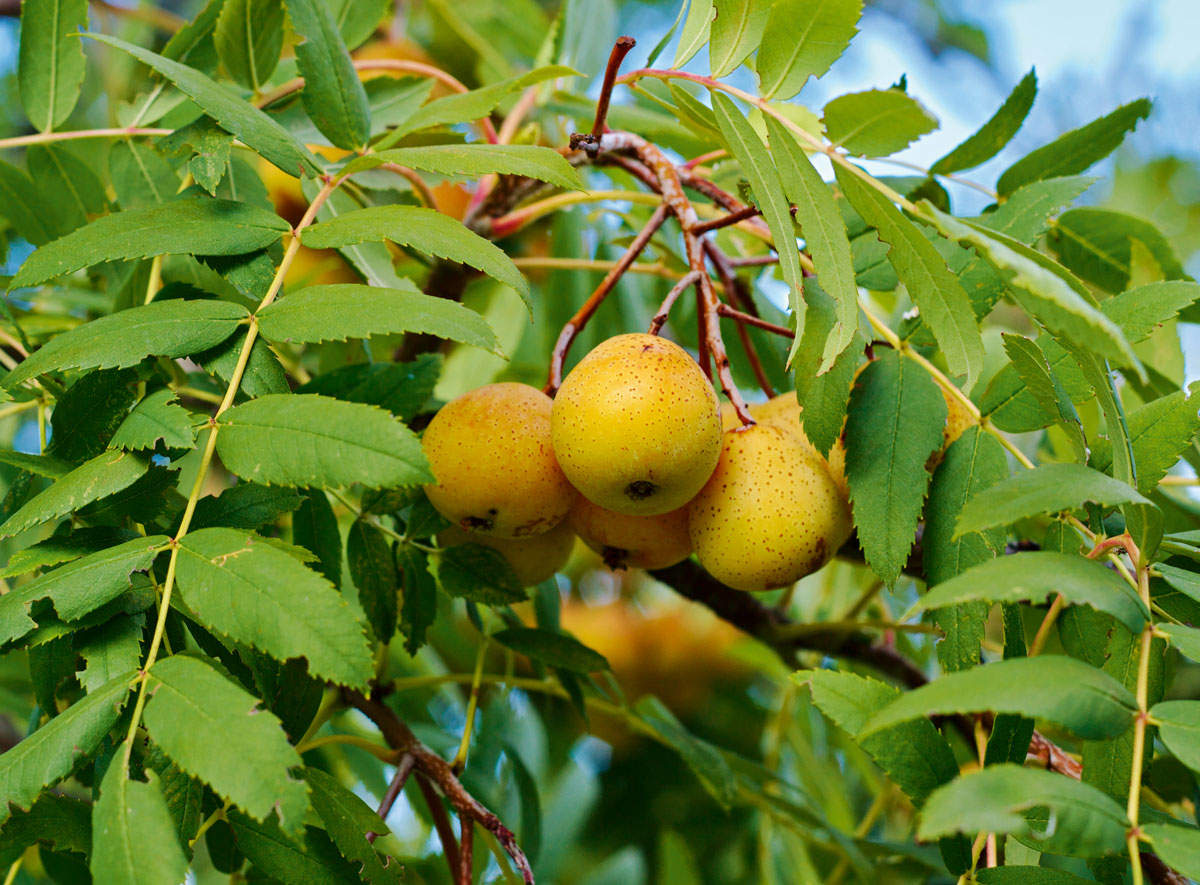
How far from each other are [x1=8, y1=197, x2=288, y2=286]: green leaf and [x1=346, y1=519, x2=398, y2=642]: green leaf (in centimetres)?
29

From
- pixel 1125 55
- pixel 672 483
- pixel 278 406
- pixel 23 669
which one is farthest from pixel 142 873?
pixel 1125 55

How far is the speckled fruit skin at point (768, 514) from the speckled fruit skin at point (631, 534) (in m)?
0.05

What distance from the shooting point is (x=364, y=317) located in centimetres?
72

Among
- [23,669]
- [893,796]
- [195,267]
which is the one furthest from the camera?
[893,796]

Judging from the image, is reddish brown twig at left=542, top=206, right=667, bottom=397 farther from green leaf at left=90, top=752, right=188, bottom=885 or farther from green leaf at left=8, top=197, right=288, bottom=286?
green leaf at left=90, top=752, right=188, bottom=885

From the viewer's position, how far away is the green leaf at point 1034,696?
54cm

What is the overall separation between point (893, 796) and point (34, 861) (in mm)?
1224

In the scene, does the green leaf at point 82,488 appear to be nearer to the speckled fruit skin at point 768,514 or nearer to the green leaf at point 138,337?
the green leaf at point 138,337

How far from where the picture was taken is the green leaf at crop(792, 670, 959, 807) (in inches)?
26.3

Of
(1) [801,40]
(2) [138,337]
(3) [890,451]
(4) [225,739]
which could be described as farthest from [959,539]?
(2) [138,337]

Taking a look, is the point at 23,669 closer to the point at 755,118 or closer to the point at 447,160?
the point at 447,160

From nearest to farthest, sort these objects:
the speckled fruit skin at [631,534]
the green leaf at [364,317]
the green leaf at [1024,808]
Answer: the green leaf at [1024,808] → the green leaf at [364,317] → the speckled fruit skin at [631,534]

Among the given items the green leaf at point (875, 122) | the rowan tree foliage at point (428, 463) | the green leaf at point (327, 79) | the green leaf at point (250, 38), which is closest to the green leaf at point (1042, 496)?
the rowan tree foliage at point (428, 463)

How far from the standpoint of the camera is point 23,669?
1.31 m
